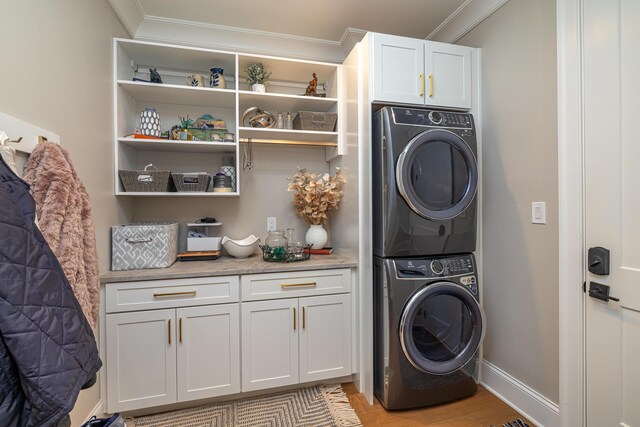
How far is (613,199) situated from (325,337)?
1639 mm

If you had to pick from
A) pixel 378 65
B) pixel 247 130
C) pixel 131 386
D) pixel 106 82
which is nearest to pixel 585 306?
pixel 378 65

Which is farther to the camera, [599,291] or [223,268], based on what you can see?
[223,268]

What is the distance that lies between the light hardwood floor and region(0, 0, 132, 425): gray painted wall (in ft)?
4.99

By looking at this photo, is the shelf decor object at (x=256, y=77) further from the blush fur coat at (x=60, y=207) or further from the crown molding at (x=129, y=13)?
the blush fur coat at (x=60, y=207)

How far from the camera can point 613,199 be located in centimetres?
124

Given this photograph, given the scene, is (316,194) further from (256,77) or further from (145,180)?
(145,180)

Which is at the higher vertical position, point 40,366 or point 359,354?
point 40,366

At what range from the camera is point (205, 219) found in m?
2.23

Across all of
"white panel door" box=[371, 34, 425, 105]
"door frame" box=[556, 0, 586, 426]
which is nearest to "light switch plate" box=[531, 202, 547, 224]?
"door frame" box=[556, 0, 586, 426]

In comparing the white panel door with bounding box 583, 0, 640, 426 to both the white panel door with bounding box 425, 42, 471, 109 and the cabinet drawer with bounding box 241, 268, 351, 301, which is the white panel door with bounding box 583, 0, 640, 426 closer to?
the white panel door with bounding box 425, 42, 471, 109

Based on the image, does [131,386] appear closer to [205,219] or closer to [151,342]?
[151,342]

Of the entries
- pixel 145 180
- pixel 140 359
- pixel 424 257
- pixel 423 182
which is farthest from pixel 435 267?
pixel 145 180

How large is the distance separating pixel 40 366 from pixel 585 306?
78.0 inches

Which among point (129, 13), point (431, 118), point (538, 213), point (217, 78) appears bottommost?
point (538, 213)
